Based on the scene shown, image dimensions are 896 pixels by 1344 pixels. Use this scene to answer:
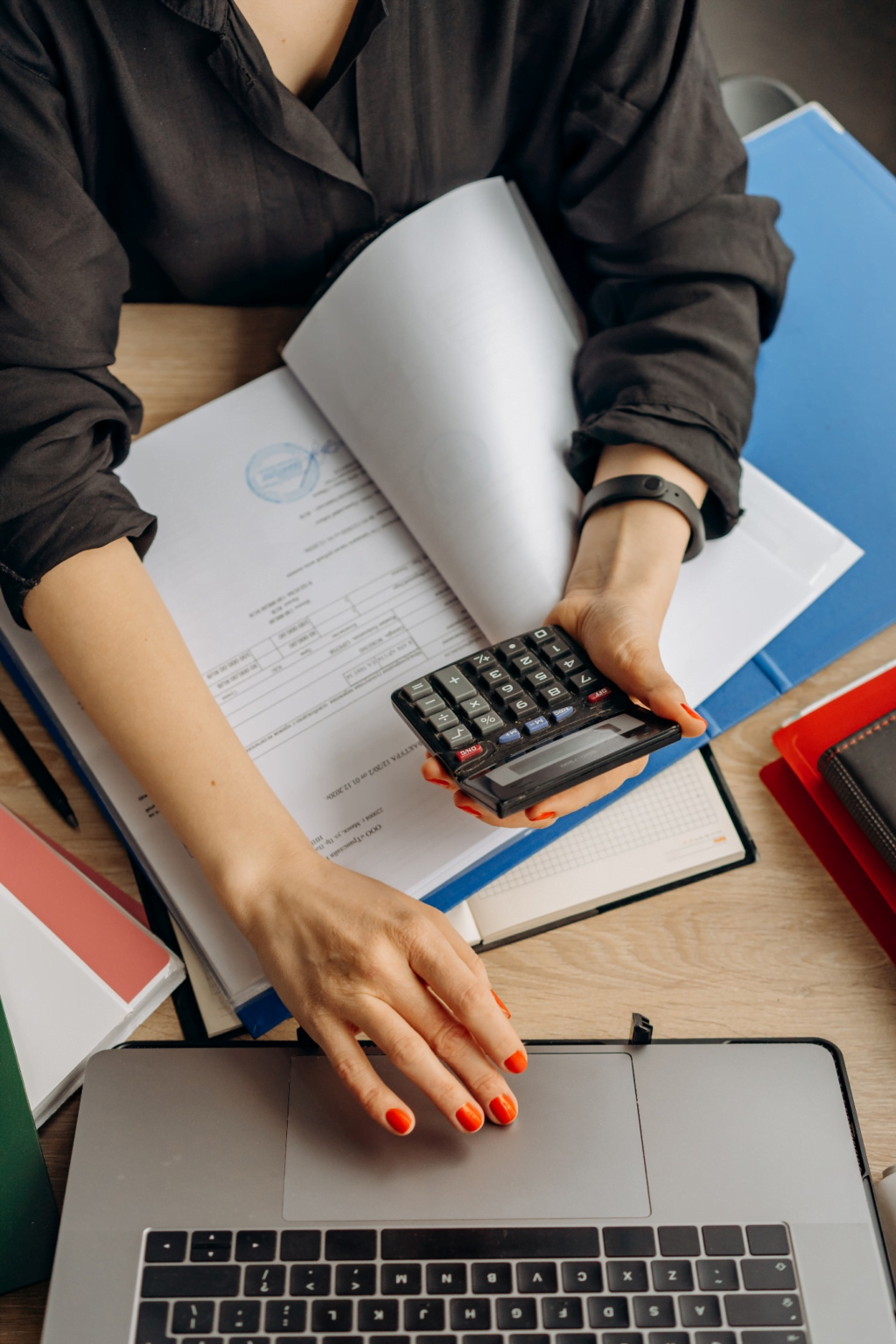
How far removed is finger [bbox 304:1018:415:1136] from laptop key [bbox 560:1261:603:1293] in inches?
3.4

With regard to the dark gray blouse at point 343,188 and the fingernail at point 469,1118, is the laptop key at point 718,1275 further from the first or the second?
the dark gray blouse at point 343,188

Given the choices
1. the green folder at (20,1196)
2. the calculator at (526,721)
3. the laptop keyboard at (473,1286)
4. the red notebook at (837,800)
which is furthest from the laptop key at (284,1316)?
the red notebook at (837,800)

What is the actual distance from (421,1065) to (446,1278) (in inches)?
3.3

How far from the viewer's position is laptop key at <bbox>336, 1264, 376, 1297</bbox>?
0.37m

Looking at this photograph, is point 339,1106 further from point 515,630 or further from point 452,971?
point 515,630

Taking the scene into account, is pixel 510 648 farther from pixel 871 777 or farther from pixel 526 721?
pixel 871 777

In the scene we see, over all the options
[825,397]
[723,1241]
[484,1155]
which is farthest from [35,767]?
[825,397]

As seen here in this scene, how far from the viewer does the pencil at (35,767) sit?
0.49 metres

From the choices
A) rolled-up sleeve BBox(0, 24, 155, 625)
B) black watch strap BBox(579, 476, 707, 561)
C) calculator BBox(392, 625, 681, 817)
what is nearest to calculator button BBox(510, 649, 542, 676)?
calculator BBox(392, 625, 681, 817)

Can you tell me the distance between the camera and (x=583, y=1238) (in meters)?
0.38

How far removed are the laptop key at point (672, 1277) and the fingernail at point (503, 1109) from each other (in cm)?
8

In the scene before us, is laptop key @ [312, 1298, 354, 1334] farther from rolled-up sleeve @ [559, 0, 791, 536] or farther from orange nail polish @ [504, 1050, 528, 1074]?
rolled-up sleeve @ [559, 0, 791, 536]

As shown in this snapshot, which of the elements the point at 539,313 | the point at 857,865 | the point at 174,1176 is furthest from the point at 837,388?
the point at 174,1176

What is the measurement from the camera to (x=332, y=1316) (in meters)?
0.37
